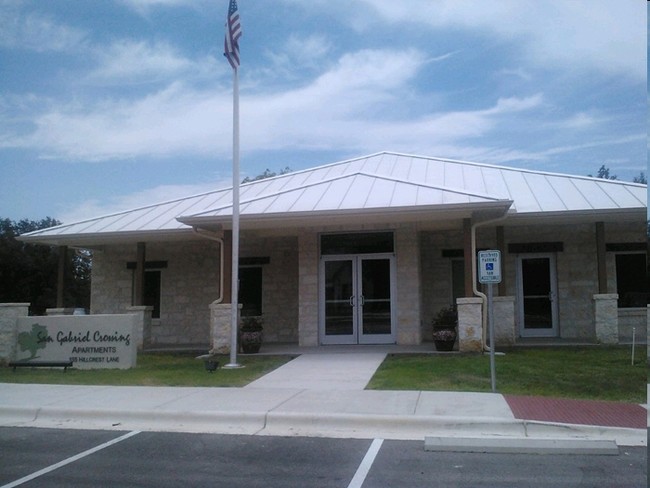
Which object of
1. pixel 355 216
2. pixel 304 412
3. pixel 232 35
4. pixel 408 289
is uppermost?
pixel 232 35

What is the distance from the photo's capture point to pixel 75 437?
8.62 meters

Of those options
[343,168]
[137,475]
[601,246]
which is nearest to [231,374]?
[137,475]

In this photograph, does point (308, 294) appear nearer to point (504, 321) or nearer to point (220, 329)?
point (220, 329)

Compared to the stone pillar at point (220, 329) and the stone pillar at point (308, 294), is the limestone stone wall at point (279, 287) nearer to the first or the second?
the stone pillar at point (308, 294)

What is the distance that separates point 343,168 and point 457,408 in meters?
14.6

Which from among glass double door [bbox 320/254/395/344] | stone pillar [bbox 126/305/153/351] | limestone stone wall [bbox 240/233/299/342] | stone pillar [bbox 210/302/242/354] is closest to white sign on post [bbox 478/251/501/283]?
glass double door [bbox 320/254/395/344]

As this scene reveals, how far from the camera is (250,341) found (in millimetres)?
16234

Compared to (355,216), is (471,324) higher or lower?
lower

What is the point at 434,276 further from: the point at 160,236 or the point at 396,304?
the point at 160,236

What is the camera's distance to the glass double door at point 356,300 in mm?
16844

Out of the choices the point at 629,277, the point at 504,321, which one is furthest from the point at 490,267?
the point at 629,277

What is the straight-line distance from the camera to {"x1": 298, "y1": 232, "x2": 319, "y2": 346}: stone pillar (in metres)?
16.8

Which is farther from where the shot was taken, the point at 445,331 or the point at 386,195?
the point at 386,195

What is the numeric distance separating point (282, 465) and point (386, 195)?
9251 millimetres
